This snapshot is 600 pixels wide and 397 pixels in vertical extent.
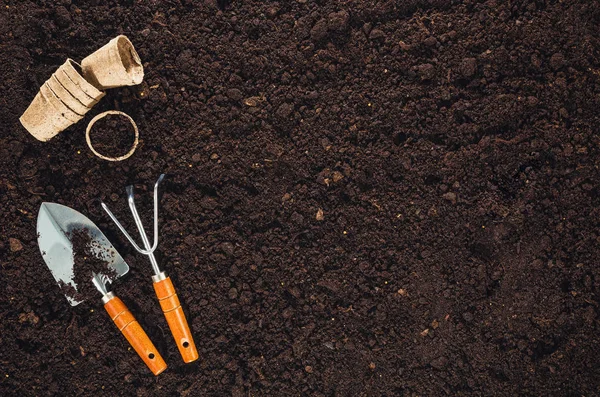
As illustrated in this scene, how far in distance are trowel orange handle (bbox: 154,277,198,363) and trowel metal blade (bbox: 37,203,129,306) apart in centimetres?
24

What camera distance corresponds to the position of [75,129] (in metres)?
2.36

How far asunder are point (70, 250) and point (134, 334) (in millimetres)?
463

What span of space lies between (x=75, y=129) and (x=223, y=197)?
2.36 feet

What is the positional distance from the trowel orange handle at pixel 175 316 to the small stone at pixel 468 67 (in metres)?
1.57

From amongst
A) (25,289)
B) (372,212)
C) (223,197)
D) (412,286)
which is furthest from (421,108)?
(25,289)

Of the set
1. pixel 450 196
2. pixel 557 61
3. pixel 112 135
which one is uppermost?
pixel 112 135

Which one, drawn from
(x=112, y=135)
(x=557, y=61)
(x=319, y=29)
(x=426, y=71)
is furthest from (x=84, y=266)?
(x=557, y=61)

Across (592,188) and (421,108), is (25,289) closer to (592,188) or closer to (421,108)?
(421,108)

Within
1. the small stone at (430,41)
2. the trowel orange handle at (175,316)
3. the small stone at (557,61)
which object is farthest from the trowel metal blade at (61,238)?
the small stone at (557,61)

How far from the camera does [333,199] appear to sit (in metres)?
2.36

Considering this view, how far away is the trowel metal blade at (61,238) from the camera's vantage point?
230 centimetres

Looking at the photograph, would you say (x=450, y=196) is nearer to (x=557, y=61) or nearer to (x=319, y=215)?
(x=319, y=215)

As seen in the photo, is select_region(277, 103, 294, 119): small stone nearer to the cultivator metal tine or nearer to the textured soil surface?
the textured soil surface

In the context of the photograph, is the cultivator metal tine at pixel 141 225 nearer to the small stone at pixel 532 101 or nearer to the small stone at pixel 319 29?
the small stone at pixel 319 29
